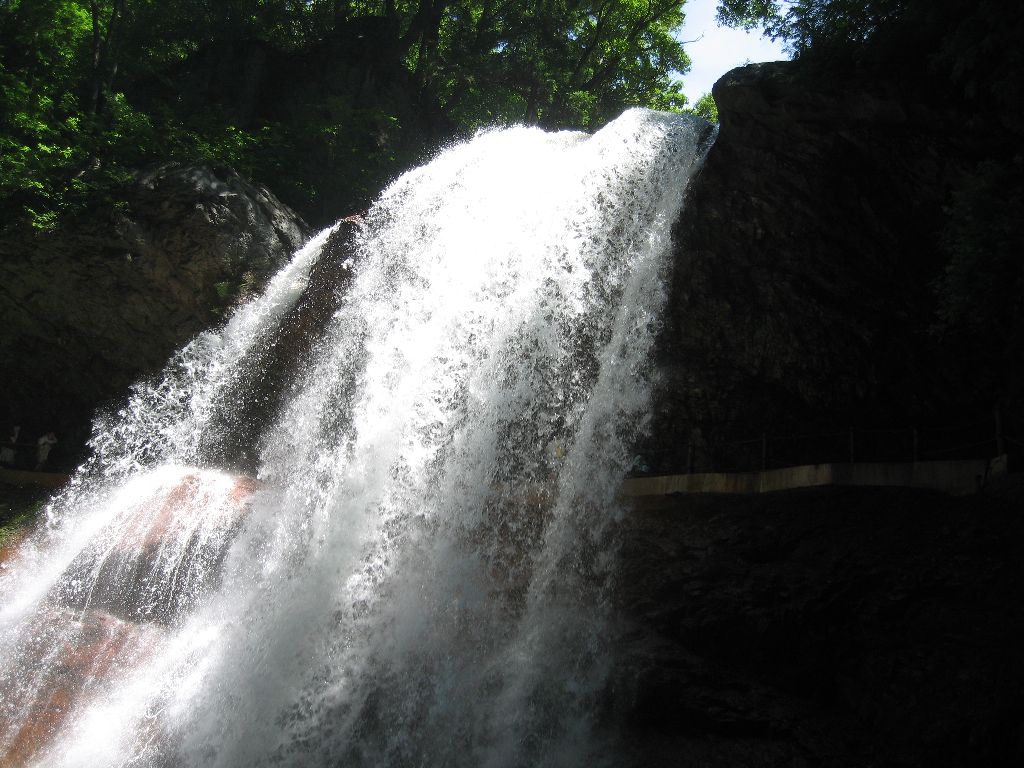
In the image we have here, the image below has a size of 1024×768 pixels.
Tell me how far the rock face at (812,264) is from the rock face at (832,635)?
10.1 ft

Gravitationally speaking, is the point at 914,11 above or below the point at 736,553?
above

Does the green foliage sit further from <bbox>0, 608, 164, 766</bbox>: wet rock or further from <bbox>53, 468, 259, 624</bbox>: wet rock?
<bbox>0, 608, 164, 766</bbox>: wet rock

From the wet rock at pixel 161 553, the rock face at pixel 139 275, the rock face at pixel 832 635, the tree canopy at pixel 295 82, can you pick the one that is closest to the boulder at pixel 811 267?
the rock face at pixel 832 635

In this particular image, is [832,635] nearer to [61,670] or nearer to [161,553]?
[161,553]

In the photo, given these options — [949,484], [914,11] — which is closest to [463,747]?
[949,484]

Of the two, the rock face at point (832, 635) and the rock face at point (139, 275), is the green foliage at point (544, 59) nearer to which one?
the rock face at point (139, 275)

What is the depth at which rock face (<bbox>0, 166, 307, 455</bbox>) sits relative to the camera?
15.8 metres

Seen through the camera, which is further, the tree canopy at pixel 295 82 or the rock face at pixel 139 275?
the tree canopy at pixel 295 82

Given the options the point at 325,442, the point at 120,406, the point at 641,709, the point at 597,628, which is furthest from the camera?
the point at 120,406

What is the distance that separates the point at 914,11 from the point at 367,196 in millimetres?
14056

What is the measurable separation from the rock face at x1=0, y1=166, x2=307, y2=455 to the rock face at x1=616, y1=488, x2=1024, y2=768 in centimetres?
1088

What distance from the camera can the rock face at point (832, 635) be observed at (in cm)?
710

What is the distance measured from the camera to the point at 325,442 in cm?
1320

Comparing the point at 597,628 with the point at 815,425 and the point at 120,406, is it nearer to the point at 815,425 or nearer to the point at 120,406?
the point at 815,425
